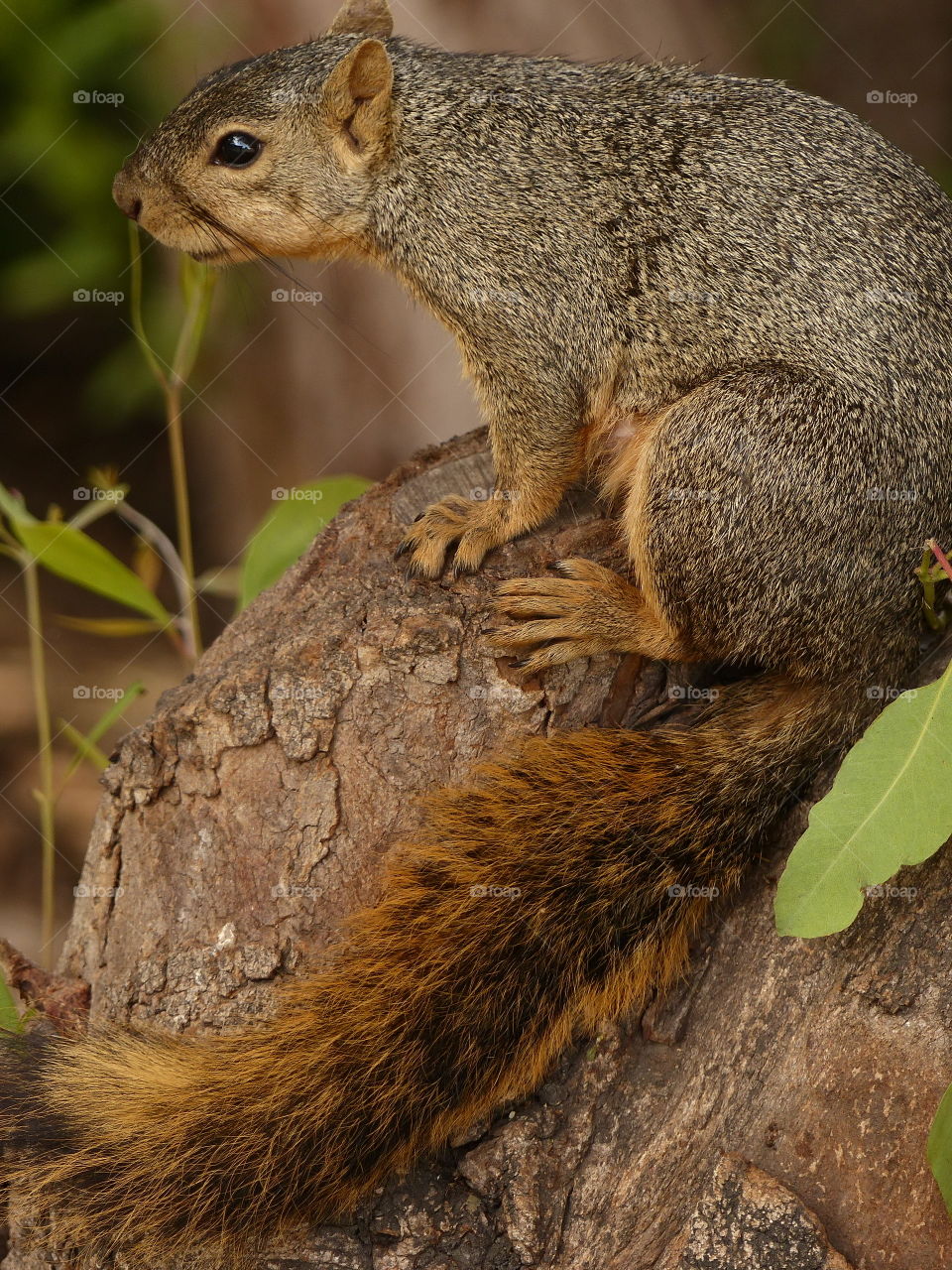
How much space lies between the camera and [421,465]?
6.82 ft

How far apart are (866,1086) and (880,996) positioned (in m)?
0.10

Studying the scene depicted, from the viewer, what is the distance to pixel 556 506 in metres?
1.90

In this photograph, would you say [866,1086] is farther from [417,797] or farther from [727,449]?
[727,449]

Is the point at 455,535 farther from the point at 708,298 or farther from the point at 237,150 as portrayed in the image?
the point at 237,150

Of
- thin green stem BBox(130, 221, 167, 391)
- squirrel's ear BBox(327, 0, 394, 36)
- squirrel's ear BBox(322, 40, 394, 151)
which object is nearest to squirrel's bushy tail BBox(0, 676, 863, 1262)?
squirrel's ear BBox(322, 40, 394, 151)

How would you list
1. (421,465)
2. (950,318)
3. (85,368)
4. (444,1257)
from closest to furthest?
1. (444,1257)
2. (950,318)
3. (421,465)
4. (85,368)

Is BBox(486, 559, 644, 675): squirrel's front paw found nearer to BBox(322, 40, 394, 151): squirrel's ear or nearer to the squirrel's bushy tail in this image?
the squirrel's bushy tail

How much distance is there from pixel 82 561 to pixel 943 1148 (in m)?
1.75

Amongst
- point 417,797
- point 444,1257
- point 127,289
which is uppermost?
point 127,289

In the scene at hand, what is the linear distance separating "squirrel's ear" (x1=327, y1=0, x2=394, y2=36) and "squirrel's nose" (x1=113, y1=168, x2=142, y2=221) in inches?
18.6

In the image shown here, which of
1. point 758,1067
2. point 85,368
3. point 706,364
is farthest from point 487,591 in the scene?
point 85,368

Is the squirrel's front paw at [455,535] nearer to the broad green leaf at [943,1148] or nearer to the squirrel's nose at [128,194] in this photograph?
A: the squirrel's nose at [128,194]

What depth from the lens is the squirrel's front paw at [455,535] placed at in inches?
71.7

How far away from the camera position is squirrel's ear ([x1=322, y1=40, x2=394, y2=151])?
1.77 metres
